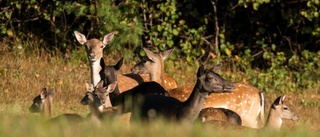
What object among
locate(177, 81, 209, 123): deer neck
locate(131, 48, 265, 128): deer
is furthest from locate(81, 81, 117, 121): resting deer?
locate(131, 48, 265, 128): deer

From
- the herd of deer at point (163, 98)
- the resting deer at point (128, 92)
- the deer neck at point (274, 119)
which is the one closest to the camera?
the herd of deer at point (163, 98)

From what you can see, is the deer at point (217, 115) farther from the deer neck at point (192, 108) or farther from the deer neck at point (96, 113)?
the deer neck at point (96, 113)

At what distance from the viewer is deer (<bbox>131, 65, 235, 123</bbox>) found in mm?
9734

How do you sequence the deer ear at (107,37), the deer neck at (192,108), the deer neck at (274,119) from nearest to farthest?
1. the deer neck at (192,108)
2. the deer neck at (274,119)
3. the deer ear at (107,37)

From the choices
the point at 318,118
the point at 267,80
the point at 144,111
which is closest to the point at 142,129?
the point at 144,111

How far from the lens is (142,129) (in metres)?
6.80

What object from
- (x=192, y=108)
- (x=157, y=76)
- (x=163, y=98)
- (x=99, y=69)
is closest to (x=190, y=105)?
(x=192, y=108)

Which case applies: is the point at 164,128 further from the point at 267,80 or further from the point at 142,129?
the point at 267,80

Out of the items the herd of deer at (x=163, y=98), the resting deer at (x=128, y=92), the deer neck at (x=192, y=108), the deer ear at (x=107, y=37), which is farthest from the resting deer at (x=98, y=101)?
the deer ear at (x=107, y=37)

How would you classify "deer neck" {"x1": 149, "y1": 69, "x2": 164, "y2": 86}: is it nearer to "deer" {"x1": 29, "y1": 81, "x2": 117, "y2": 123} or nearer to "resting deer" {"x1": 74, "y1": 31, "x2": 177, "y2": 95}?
"resting deer" {"x1": 74, "y1": 31, "x2": 177, "y2": 95}

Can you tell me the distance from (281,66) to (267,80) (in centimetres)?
126

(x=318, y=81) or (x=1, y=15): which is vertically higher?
(x=1, y=15)

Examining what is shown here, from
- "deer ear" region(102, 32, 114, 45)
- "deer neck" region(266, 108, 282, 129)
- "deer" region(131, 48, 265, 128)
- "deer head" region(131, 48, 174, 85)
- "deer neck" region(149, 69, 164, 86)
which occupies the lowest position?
"deer neck" region(266, 108, 282, 129)

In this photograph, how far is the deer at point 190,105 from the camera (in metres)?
9.73
